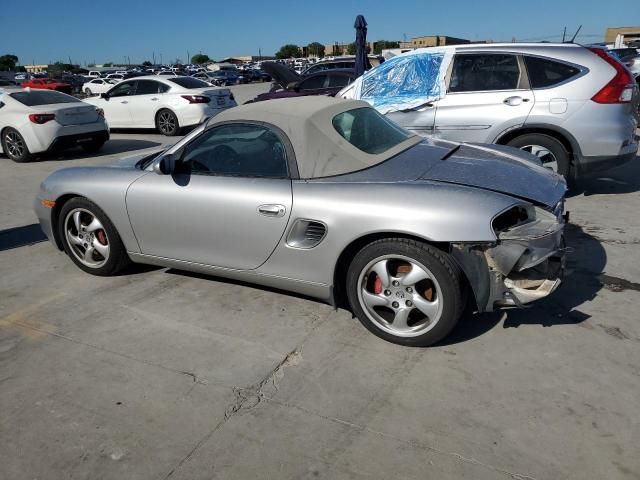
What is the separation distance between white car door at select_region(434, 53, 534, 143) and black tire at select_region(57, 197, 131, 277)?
3.70 metres

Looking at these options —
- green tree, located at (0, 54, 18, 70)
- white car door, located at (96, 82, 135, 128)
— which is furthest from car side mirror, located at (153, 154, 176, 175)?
green tree, located at (0, 54, 18, 70)

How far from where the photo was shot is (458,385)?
9.15 feet

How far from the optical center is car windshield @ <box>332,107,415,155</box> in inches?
140

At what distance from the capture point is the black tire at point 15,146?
966cm

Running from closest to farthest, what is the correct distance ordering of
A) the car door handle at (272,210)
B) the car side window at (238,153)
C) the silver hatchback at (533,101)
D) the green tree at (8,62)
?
the car door handle at (272,210) < the car side window at (238,153) < the silver hatchback at (533,101) < the green tree at (8,62)

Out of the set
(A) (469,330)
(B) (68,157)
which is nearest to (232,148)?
(A) (469,330)

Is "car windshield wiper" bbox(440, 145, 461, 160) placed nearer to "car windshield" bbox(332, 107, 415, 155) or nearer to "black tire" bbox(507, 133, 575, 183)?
"car windshield" bbox(332, 107, 415, 155)

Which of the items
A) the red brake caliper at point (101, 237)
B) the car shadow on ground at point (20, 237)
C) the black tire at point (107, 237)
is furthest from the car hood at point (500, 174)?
the car shadow on ground at point (20, 237)

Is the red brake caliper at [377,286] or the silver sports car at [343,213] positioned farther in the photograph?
the red brake caliper at [377,286]

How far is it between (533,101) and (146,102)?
9.43 metres

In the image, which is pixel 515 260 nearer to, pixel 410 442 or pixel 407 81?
pixel 410 442

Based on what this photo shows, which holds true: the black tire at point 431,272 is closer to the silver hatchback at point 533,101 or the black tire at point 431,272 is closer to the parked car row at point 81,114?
the silver hatchback at point 533,101

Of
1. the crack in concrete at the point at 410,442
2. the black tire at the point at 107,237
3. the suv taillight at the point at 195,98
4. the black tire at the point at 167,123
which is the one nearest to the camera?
the crack in concrete at the point at 410,442

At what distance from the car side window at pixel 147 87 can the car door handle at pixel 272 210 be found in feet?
33.5
